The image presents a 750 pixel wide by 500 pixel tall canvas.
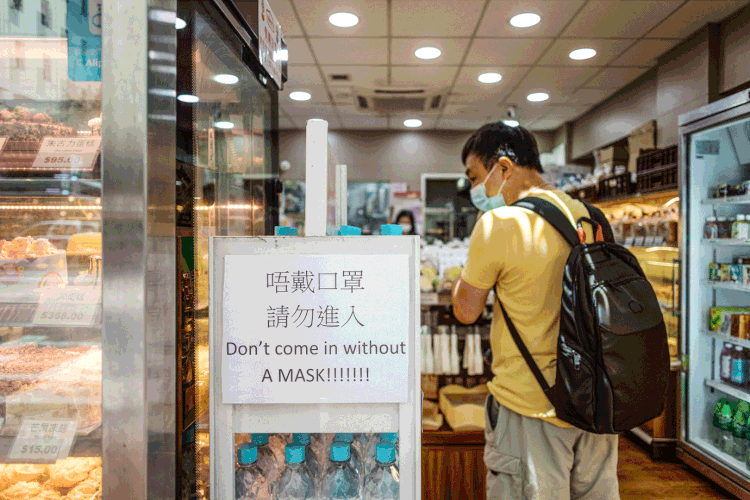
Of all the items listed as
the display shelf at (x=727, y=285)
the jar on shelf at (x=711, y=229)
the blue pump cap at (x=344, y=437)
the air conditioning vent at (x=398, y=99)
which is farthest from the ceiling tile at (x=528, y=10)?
the blue pump cap at (x=344, y=437)

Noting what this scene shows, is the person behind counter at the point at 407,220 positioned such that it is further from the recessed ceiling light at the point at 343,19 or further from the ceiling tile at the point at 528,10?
the recessed ceiling light at the point at 343,19

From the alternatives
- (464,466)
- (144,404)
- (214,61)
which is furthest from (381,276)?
(464,466)

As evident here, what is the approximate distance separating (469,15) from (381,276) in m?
3.26

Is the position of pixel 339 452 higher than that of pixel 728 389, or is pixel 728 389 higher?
pixel 339 452

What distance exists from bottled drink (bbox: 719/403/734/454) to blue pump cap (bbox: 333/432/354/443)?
10.0ft

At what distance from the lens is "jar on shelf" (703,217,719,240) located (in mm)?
2998

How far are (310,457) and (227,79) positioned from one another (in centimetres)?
116

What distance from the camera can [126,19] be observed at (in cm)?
94

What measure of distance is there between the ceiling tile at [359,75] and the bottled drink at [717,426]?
389cm

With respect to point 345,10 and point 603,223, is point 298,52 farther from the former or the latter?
point 603,223

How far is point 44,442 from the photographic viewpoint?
1172 millimetres

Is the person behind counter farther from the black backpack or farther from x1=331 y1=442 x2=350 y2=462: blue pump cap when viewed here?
x1=331 y1=442 x2=350 y2=462: blue pump cap

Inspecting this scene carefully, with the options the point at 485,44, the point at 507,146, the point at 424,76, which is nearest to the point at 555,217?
→ the point at 507,146

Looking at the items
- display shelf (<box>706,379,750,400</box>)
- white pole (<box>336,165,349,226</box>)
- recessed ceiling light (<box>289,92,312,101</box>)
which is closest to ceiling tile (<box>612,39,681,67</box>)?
display shelf (<box>706,379,750,400</box>)
